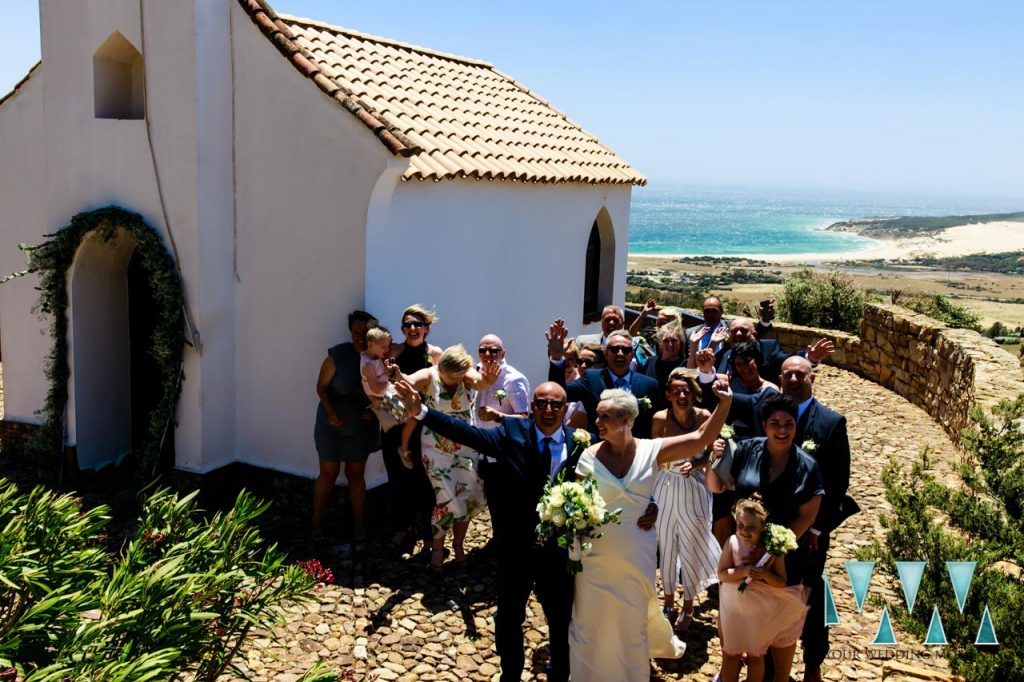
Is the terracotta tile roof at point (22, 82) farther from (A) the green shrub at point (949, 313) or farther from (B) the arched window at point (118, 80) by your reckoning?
(A) the green shrub at point (949, 313)

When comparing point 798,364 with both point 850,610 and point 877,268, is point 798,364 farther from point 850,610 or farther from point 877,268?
point 877,268

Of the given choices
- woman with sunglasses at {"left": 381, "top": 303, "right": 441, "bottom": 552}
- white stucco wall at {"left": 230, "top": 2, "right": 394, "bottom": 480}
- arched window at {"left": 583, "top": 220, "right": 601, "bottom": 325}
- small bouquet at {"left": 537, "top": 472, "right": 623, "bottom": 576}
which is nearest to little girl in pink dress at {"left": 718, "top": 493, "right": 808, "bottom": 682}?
small bouquet at {"left": 537, "top": 472, "right": 623, "bottom": 576}

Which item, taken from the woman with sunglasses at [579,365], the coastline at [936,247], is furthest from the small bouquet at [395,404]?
the coastline at [936,247]

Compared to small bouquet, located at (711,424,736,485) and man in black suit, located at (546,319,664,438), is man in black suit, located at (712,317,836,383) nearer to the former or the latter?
man in black suit, located at (546,319,664,438)

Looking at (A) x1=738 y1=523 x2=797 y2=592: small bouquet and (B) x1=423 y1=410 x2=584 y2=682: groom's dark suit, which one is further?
(B) x1=423 y1=410 x2=584 y2=682: groom's dark suit

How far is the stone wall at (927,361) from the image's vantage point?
10.3 metres

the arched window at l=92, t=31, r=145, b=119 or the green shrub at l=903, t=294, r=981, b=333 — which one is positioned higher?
the arched window at l=92, t=31, r=145, b=119

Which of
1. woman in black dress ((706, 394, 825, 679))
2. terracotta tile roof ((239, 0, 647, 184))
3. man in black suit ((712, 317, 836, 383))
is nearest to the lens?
woman in black dress ((706, 394, 825, 679))

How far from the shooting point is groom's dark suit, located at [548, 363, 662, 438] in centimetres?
667

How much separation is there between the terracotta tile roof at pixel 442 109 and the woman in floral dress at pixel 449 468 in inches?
85.1

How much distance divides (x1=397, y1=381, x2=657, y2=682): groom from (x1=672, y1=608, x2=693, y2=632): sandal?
1.41m

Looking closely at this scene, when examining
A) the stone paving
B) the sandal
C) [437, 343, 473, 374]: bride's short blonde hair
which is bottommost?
the stone paving

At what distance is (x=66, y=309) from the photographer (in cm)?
902

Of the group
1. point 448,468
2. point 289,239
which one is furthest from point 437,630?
point 289,239
